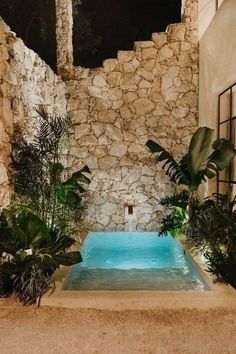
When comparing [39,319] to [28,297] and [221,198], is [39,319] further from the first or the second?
[221,198]

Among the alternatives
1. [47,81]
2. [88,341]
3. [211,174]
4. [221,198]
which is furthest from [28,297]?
[47,81]

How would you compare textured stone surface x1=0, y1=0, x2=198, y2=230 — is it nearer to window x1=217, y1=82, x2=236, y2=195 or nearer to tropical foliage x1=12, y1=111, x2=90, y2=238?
window x1=217, y1=82, x2=236, y2=195

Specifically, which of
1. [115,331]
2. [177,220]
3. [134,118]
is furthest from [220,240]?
[134,118]

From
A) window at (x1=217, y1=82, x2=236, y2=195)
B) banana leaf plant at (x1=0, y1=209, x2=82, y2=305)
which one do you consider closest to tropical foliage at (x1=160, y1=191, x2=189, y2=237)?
window at (x1=217, y1=82, x2=236, y2=195)

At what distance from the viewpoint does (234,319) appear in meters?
3.24

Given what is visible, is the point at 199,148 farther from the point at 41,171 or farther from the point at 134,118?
the point at 41,171

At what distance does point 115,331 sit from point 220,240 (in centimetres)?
209

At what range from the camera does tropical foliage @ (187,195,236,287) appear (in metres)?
3.97

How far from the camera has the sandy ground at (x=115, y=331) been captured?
279cm

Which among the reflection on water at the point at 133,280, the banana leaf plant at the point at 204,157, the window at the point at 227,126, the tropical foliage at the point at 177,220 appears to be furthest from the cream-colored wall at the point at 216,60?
the reflection on water at the point at 133,280

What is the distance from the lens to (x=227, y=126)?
21.6ft

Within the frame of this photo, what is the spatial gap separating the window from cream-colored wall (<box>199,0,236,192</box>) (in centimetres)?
12

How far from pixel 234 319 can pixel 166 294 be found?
733 millimetres

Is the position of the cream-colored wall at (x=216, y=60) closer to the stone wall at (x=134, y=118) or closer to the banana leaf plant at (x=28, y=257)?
the stone wall at (x=134, y=118)
